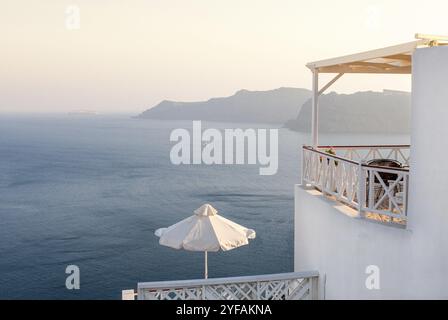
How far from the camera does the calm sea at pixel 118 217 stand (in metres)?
44.9

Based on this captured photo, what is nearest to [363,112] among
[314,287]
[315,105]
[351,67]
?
[351,67]

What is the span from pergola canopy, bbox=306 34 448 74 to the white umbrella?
3.30 m

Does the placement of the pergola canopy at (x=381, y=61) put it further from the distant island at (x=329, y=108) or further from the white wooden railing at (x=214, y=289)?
the distant island at (x=329, y=108)

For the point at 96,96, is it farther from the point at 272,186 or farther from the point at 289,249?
the point at 289,249

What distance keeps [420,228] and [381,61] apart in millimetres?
3456

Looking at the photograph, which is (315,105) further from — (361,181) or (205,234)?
(205,234)

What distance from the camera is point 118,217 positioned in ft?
199

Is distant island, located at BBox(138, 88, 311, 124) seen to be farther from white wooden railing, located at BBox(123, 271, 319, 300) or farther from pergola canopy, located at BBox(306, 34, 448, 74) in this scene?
white wooden railing, located at BBox(123, 271, 319, 300)

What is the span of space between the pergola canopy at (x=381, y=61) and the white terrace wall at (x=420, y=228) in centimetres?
14

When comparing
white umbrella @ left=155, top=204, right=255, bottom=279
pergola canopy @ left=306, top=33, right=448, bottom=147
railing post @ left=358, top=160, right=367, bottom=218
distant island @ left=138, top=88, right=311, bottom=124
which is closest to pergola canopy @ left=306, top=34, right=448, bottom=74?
pergola canopy @ left=306, top=33, right=448, bottom=147

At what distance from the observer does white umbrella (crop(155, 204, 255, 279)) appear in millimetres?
8320

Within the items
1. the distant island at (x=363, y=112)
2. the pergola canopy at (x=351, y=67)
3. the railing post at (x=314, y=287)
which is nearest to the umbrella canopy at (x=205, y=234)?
the railing post at (x=314, y=287)

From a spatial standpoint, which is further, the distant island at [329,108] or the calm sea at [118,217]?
the distant island at [329,108]

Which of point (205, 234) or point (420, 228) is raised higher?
point (420, 228)
